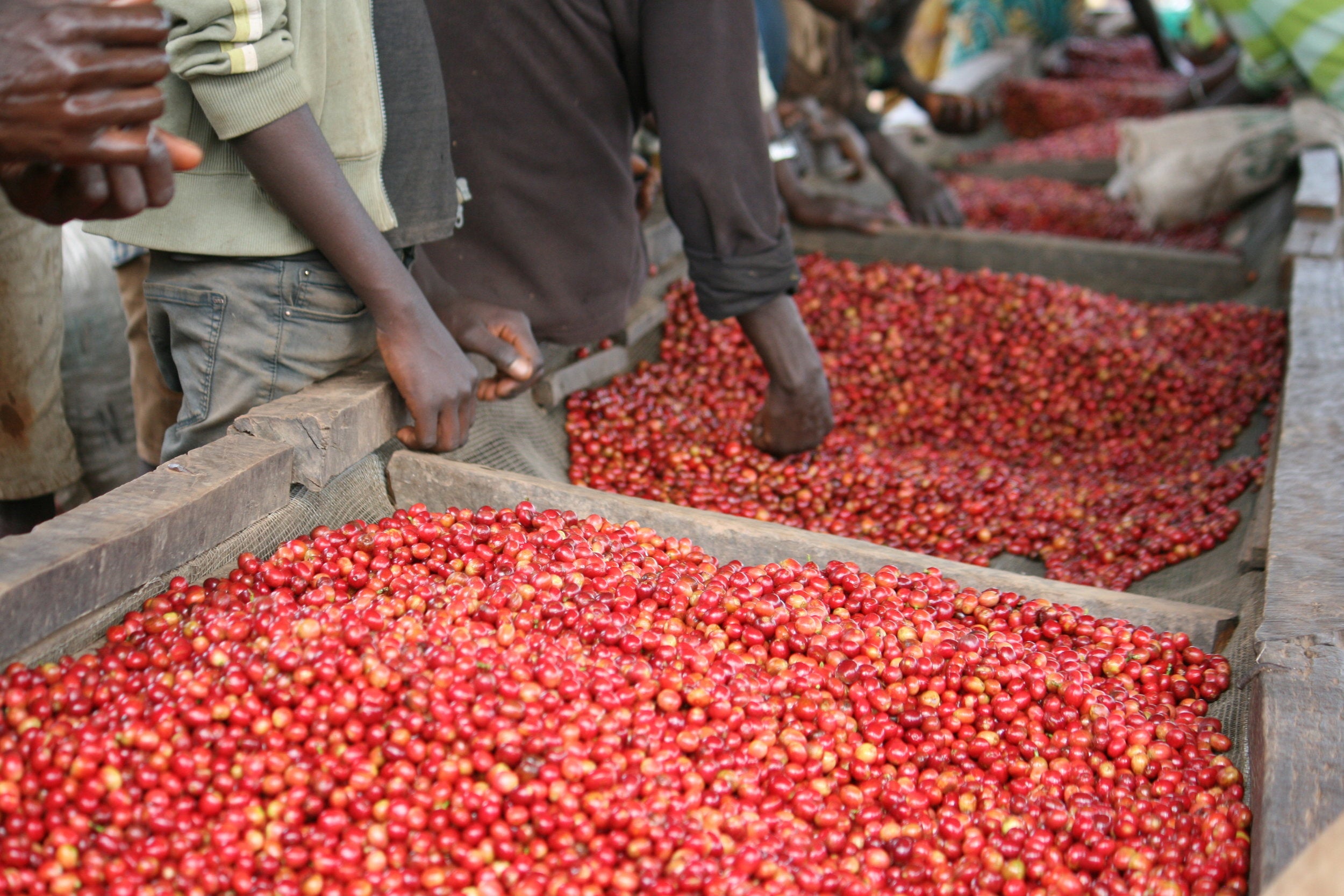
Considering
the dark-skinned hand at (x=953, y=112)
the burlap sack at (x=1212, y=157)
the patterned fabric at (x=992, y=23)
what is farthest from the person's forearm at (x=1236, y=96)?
the patterned fabric at (x=992, y=23)

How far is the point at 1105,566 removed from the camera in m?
2.84

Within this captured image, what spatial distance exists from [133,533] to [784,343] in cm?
174

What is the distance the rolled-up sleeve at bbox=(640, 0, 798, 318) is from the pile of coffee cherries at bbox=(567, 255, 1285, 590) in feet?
2.53

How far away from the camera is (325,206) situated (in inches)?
76.0

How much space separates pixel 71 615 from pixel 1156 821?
6.17 feet

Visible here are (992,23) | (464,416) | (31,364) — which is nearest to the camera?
(464,416)

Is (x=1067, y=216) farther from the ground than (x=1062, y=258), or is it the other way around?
(x=1062, y=258)

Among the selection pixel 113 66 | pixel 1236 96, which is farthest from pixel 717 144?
pixel 1236 96

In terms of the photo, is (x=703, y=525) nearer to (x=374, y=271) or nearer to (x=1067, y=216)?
(x=374, y=271)

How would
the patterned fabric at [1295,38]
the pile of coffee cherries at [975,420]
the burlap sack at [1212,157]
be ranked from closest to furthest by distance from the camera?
the pile of coffee cherries at [975,420]
the patterned fabric at [1295,38]
the burlap sack at [1212,157]

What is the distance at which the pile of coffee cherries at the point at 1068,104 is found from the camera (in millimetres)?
9211

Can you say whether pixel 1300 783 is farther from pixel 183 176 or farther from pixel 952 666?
pixel 183 176

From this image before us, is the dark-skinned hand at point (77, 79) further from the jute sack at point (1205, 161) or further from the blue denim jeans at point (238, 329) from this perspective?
the jute sack at point (1205, 161)

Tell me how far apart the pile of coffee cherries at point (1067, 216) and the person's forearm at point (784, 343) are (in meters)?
3.65
